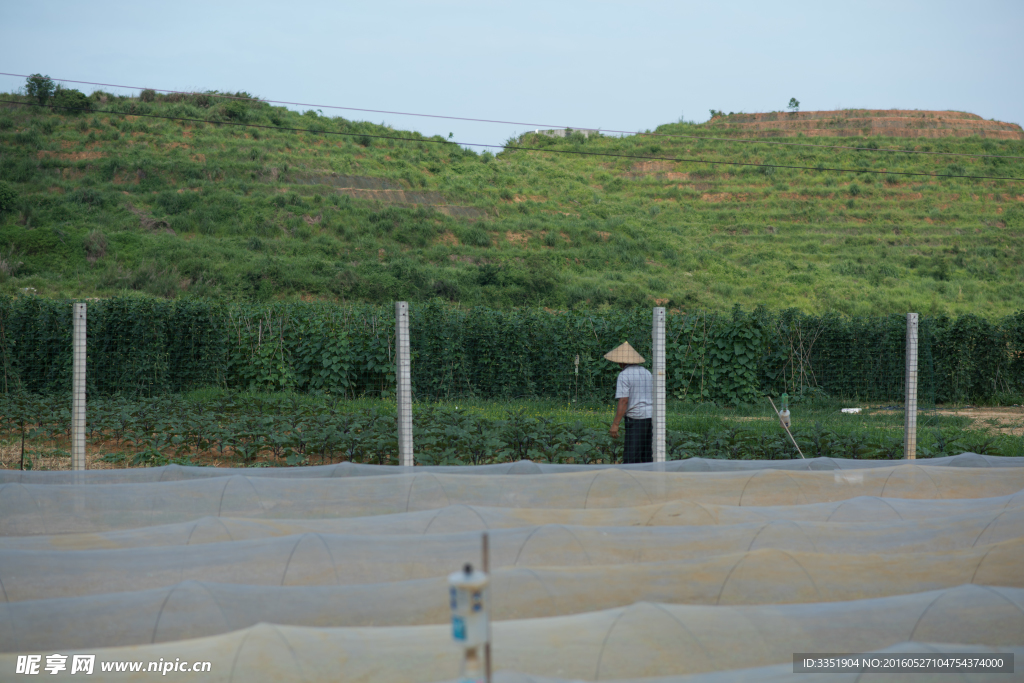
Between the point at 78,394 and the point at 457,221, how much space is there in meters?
30.2

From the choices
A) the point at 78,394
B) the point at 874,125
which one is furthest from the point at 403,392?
the point at 874,125

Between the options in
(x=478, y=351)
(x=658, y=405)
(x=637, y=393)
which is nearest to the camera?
(x=658, y=405)

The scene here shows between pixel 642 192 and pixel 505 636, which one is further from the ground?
pixel 642 192

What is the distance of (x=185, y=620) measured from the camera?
2.93m

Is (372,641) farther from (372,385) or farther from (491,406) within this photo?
(372,385)

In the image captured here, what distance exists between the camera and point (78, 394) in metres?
6.17

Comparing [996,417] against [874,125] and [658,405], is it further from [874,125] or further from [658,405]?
[874,125]

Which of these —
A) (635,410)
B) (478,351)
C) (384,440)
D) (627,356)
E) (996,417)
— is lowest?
(996,417)

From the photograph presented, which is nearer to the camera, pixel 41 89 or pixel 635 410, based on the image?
pixel 635 410

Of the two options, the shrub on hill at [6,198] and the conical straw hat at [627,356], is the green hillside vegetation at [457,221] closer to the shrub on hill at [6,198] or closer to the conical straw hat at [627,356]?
the shrub on hill at [6,198]

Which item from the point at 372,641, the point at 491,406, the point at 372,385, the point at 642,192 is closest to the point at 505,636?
the point at 372,641

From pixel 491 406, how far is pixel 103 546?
25.7 ft

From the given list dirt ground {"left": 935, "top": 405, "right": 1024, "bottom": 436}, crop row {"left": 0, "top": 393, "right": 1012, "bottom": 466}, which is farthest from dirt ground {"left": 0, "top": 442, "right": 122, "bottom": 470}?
dirt ground {"left": 935, "top": 405, "right": 1024, "bottom": 436}

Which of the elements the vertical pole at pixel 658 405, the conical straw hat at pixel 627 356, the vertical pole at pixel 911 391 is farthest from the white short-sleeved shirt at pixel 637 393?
the vertical pole at pixel 911 391
